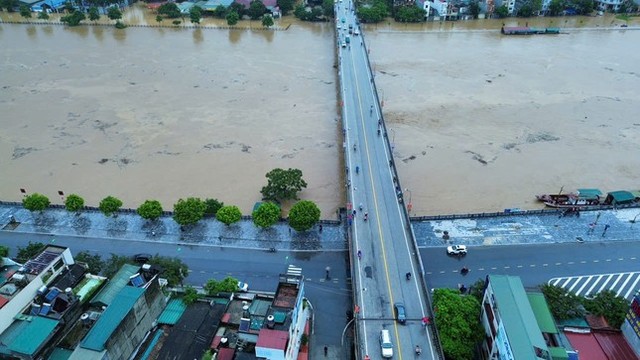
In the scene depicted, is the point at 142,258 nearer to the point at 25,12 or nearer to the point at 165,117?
the point at 165,117

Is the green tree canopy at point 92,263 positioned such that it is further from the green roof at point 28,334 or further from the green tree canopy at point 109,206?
the green tree canopy at point 109,206

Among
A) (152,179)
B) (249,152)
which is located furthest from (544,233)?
(152,179)

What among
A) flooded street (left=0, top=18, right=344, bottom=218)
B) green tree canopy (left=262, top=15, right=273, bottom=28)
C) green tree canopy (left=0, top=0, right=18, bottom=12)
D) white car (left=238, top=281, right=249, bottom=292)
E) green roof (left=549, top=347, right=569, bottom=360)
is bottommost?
white car (left=238, top=281, right=249, bottom=292)

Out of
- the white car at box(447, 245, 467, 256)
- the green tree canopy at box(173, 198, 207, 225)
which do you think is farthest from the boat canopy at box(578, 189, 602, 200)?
the green tree canopy at box(173, 198, 207, 225)

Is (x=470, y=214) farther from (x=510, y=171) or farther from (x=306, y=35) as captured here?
(x=306, y=35)

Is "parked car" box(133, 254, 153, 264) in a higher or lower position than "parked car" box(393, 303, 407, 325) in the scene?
lower

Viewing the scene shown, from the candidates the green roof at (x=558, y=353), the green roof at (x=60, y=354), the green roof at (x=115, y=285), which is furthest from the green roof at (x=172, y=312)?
the green roof at (x=558, y=353)

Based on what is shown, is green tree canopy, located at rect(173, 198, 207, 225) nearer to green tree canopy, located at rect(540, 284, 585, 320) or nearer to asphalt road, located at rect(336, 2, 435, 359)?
asphalt road, located at rect(336, 2, 435, 359)
